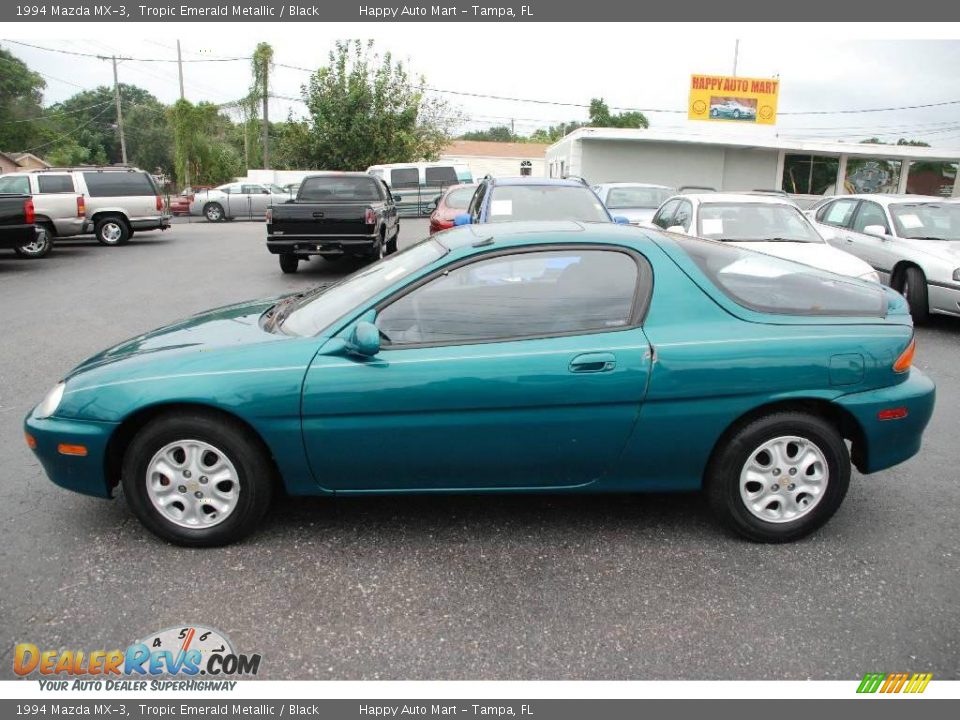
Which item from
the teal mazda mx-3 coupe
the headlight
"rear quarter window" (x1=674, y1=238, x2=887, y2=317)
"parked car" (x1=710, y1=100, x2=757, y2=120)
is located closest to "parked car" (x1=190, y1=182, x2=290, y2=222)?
"parked car" (x1=710, y1=100, x2=757, y2=120)

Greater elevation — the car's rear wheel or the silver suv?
the silver suv

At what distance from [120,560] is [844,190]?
3622cm

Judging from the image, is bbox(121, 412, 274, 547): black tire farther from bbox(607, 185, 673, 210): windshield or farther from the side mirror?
bbox(607, 185, 673, 210): windshield

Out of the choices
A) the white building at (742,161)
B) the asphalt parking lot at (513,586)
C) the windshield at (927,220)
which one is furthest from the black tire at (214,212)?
the asphalt parking lot at (513,586)

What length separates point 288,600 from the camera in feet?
10.2

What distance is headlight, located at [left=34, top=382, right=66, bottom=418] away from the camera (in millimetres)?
3504

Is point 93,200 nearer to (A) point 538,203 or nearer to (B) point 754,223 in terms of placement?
(A) point 538,203

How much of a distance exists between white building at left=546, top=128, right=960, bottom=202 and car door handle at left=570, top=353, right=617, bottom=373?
28.1 metres

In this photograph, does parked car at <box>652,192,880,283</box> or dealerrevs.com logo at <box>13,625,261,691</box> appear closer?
dealerrevs.com logo at <box>13,625,261,691</box>

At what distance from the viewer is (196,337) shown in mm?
3762

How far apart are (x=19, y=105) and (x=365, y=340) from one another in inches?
2745

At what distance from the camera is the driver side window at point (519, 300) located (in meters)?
3.45

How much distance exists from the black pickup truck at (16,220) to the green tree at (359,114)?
24313 mm
